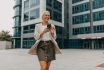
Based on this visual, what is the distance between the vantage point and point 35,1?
41781mm

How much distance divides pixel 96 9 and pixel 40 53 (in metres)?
44.5

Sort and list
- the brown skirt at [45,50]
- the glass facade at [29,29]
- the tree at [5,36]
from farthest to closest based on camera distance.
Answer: the tree at [5,36], the glass facade at [29,29], the brown skirt at [45,50]

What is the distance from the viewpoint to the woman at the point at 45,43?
13.2 ft

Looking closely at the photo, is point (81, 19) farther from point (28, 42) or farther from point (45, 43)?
point (45, 43)

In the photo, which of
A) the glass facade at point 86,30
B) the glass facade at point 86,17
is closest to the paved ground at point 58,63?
the glass facade at point 86,30

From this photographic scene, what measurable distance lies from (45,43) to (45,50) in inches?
5.7

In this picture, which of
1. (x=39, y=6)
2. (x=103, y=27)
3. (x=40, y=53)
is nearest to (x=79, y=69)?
(x=40, y=53)

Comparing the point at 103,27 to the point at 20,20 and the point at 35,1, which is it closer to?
the point at 35,1

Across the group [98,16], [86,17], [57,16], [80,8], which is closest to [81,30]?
[86,17]

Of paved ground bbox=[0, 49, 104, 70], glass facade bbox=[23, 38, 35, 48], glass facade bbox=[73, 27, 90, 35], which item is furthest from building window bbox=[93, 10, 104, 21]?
paved ground bbox=[0, 49, 104, 70]

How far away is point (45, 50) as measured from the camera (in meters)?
4.05

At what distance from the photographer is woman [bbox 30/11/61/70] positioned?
4030mm

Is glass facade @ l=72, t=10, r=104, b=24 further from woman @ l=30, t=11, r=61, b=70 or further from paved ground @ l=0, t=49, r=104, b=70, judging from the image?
woman @ l=30, t=11, r=61, b=70

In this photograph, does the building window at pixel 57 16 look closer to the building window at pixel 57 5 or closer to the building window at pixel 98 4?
the building window at pixel 57 5
